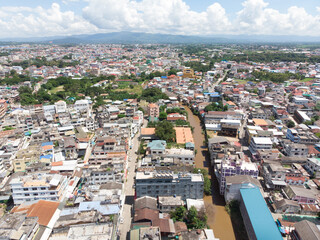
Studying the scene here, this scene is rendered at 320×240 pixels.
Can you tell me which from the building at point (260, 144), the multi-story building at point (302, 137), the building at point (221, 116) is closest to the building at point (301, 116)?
the multi-story building at point (302, 137)

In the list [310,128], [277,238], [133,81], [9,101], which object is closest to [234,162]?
[277,238]

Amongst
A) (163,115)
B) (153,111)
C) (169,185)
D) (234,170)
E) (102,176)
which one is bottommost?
(163,115)

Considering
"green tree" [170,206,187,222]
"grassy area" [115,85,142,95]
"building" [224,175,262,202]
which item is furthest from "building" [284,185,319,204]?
"grassy area" [115,85,142,95]

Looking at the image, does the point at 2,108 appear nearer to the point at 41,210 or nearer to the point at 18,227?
the point at 41,210

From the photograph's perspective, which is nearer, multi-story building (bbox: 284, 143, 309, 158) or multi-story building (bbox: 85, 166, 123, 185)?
multi-story building (bbox: 85, 166, 123, 185)

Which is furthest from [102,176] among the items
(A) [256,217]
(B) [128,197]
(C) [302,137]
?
(C) [302,137]

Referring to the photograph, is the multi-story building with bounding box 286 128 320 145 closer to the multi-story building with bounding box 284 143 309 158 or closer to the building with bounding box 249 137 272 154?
the multi-story building with bounding box 284 143 309 158

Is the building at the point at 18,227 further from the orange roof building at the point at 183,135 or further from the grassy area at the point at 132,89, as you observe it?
the grassy area at the point at 132,89
